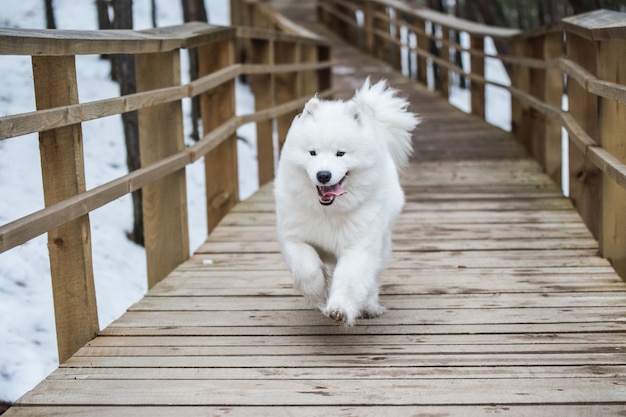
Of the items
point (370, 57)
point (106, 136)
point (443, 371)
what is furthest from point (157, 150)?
point (370, 57)

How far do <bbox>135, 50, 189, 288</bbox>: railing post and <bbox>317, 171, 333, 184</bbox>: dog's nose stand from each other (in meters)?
1.68

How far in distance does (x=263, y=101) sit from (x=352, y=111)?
431 centimetres

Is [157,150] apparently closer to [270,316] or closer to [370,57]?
[270,316]

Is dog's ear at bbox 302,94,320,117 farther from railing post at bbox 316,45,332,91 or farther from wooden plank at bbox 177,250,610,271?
railing post at bbox 316,45,332,91

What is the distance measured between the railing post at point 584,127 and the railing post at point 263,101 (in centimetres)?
271

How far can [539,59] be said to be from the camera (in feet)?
24.9

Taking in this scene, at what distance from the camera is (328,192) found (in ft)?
12.0

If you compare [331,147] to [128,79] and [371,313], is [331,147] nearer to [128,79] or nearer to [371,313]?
[371,313]

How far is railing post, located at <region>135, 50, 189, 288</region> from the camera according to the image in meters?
4.97

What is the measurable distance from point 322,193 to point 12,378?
2.87 m

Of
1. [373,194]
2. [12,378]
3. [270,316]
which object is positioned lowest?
[12,378]

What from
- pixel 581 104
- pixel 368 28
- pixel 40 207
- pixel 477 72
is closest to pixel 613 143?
pixel 581 104

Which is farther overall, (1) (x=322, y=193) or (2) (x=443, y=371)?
(1) (x=322, y=193)

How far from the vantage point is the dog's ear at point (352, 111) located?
3773 millimetres
